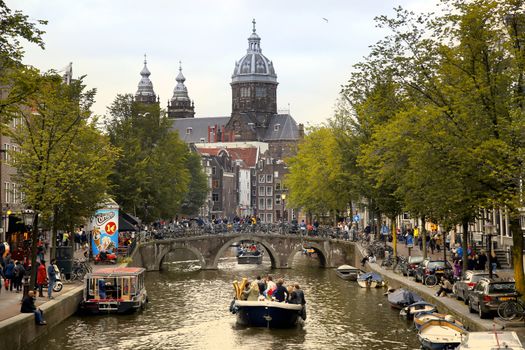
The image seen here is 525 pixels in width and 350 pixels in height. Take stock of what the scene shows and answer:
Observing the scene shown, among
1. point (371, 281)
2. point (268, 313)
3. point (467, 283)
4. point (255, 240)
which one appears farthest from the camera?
point (255, 240)

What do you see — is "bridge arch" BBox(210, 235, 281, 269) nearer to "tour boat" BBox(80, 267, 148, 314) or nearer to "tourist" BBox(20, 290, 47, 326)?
"tour boat" BBox(80, 267, 148, 314)

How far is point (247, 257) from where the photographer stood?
85375 millimetres

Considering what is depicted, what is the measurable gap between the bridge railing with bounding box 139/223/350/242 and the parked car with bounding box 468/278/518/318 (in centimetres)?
4252

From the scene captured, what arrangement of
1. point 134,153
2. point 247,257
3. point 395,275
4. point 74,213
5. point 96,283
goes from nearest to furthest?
point 96,283 → point 74,213 → point 395,275 → point 134,153 → point 247,257

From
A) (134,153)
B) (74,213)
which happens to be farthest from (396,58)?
(134,153)

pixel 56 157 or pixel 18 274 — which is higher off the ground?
pixel 56 157

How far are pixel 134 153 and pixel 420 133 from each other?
141ft

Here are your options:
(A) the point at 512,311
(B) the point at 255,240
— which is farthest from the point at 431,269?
(B) the point at 255,240

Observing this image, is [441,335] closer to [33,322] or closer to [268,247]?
[33,322]

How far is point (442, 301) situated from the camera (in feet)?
130

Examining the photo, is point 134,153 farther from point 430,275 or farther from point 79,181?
point 430,275

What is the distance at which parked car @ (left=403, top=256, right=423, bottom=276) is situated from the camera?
53944 millimetres

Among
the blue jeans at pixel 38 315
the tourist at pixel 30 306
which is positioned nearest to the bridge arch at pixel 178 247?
the blue jeans at pixel 38 315

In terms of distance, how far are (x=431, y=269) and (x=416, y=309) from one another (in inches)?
377
